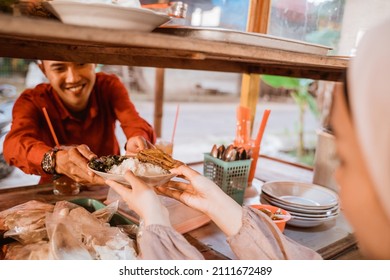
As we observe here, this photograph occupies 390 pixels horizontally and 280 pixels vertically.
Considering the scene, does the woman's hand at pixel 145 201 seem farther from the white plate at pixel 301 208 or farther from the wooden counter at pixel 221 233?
the white plate at pixel 301 208

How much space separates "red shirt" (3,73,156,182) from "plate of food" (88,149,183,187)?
0.52 meters

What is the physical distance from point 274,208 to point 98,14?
1.06m

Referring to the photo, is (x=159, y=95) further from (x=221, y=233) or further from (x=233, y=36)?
(x=233, y=36)

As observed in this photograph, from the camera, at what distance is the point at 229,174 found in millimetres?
1576

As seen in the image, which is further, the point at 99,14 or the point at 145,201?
the point at 145,201

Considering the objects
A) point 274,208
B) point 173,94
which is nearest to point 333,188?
point 274,208

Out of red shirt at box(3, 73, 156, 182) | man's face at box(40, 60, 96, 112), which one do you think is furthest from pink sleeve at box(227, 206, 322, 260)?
man's face at box(40, 60, 96, 112)

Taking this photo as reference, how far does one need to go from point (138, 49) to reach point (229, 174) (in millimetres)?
706

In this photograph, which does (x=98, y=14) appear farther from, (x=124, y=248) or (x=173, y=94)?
(x=173, y=94)

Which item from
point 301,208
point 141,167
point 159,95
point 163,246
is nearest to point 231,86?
point 159,95

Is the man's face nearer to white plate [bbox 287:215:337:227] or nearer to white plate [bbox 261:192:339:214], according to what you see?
white plate [bbox 261:192:339:214]

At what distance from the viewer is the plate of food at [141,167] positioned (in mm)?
1123

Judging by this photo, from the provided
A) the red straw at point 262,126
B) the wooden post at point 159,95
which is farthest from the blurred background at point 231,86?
the wooden post at point 159,95

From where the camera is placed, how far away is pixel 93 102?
236 centimetres
